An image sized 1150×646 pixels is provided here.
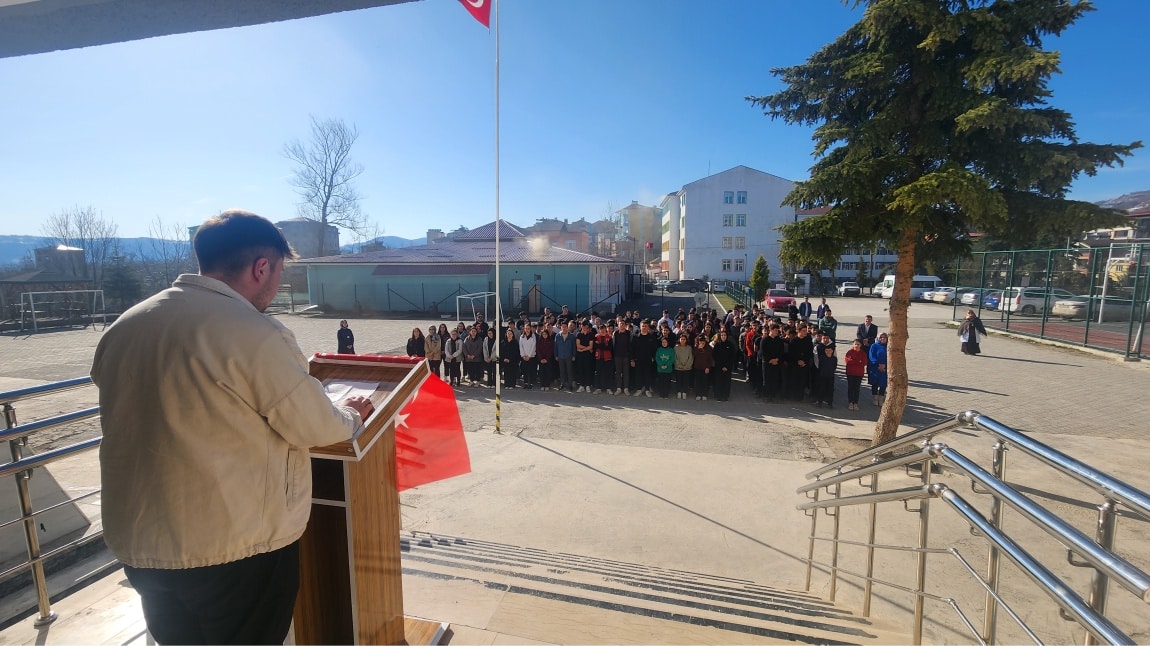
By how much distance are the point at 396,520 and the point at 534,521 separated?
3.01 meters

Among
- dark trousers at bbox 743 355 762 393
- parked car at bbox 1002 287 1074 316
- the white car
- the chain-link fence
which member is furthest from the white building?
dark trousers at bbox 743 355 762 393

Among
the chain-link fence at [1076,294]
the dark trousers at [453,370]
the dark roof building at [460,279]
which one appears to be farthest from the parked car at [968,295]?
the dark trousers at [453,370]

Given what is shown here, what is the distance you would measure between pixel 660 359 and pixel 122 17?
396 inches

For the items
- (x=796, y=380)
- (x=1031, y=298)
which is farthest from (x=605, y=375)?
(x=1031, y=298)

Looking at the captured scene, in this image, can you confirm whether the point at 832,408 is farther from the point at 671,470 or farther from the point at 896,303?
the point at 671,470

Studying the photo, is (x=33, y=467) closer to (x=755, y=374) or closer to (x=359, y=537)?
(x=359, y=537)

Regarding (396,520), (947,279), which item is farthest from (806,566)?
(947,279)

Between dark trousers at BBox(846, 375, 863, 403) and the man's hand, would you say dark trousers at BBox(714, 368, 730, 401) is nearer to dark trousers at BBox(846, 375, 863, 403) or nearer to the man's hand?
dark trousers at BBox(846, 375, 863, 403)

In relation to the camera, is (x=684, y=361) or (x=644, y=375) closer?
(x=684, y=361)

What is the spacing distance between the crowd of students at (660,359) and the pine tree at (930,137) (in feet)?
10.2

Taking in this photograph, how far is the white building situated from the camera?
55.1m

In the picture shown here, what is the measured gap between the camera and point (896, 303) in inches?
314

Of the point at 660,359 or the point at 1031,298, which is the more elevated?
the point at 1031,298

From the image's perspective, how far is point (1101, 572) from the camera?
1.66 metres
